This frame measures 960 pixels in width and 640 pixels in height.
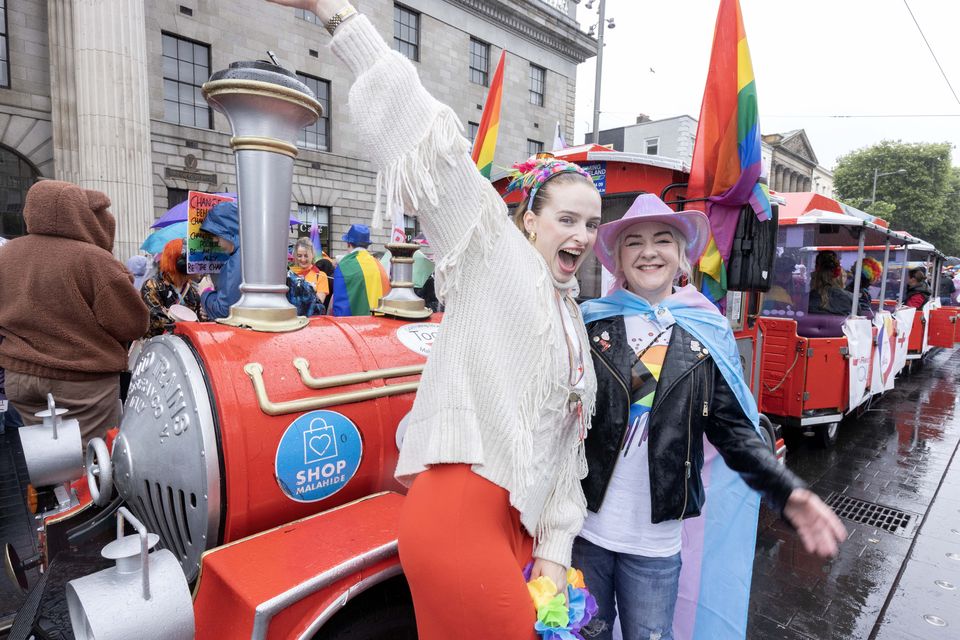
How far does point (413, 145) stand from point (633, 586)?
4.97 feet

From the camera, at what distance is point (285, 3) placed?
126cm

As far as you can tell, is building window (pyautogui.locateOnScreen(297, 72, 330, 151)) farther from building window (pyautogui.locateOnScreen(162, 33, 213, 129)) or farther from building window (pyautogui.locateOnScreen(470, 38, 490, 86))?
building window (pyautogui.locateOnScreen(470, 38, 490, 86))

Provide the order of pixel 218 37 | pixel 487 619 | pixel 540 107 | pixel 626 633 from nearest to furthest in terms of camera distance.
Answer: pixel 487 619 < pixel 626 633 < pixel 218 37 < pixel 540 107

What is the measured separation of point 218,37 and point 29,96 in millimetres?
4030

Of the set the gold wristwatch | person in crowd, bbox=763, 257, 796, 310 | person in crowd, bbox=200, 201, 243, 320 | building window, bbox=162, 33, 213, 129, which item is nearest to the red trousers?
the gold wristwatch

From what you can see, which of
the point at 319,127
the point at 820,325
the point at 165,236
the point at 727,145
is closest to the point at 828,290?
the point at 820,325

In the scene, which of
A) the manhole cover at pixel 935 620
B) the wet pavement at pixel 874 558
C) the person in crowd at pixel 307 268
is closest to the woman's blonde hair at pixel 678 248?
the wet pavement at pixel 874 558

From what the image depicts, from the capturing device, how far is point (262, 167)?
1892 millimetres

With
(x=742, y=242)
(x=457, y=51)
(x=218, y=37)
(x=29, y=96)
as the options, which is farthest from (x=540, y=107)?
(x=742, y=242)

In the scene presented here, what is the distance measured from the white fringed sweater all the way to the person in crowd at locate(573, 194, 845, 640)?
1.85 ft

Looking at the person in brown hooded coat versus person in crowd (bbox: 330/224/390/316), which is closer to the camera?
the person in brown hooded coat

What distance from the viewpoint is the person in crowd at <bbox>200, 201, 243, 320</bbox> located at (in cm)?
238

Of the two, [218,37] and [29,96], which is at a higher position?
[218,37]

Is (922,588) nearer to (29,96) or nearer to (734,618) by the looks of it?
(734,618)
